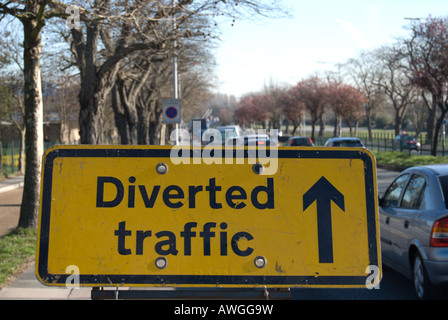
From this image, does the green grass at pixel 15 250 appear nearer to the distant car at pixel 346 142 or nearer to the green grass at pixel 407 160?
A: the distant car at pixel 346 142

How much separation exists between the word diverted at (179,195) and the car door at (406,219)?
13.3 ft

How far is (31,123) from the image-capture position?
37.9 ft

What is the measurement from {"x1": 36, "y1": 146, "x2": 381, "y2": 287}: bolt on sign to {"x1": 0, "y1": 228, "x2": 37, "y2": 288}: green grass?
488 centimetres

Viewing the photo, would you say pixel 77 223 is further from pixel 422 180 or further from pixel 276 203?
pixel 422 180

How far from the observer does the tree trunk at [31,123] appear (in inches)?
449

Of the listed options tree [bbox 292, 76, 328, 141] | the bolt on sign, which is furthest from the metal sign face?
tree [bbox 292, 76, 328, 141]

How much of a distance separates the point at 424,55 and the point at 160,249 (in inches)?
1016

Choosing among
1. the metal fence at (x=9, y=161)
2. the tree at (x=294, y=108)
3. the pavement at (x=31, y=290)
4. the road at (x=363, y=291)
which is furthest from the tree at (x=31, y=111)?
the tree at (x=294, y=108)

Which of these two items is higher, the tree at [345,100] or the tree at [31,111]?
the tree at [345,100]

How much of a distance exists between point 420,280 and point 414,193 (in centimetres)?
113

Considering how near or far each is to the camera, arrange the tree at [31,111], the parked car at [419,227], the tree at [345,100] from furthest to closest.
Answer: the tree at [345,100]
the tree at [31,111]
the parked car at [419,227]

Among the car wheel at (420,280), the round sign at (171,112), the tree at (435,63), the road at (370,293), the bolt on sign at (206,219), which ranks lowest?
the road at (370,293)

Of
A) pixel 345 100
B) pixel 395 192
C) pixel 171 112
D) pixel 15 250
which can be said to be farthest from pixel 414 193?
pixel 345 100
